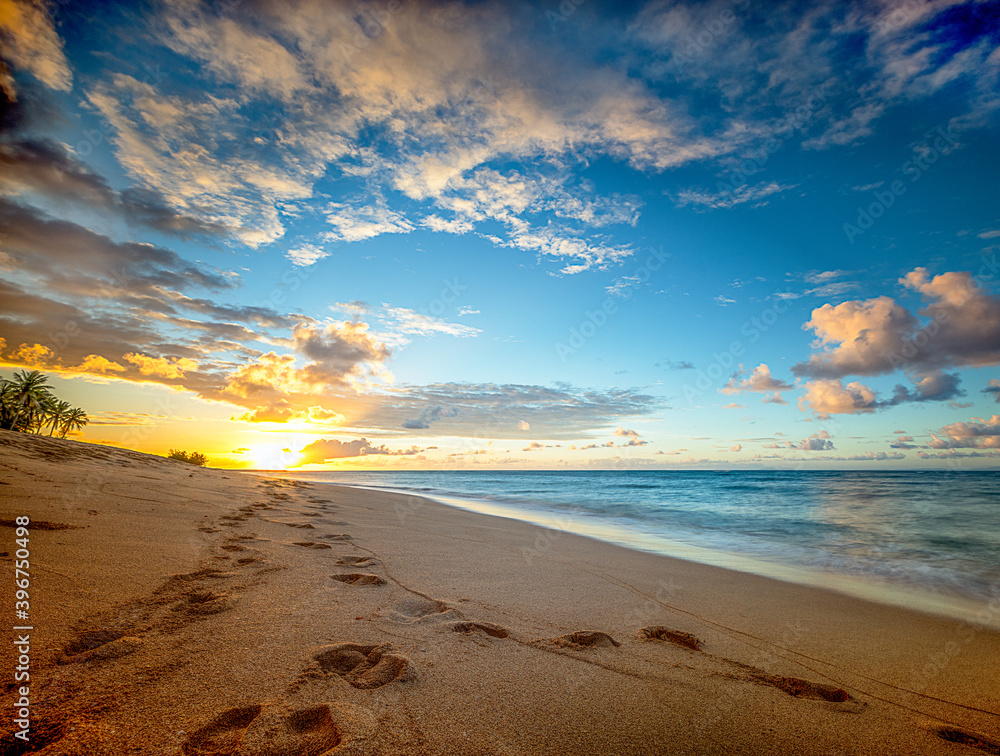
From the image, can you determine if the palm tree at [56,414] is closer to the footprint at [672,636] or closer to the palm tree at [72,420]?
A: the palm tree at [72,420]

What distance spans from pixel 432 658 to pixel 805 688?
2.37 meters

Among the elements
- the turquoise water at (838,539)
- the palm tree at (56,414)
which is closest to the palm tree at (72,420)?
the palm tree at (56,414)

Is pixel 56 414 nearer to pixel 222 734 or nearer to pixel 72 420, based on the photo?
pixel 72 420

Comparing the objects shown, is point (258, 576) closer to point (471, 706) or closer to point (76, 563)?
point (76, 563)

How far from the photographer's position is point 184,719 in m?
1.69

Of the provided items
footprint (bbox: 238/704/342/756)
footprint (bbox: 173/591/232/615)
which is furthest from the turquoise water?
footprint (bbox: 173/591/232/615)

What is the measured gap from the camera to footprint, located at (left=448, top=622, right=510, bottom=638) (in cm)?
296

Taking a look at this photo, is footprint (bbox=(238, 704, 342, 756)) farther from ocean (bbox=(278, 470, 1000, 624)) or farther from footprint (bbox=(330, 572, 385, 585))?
ocean (bbox=(278, 470, 1000, 624))

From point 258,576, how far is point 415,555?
2033mm

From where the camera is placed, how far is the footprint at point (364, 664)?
7.13ft

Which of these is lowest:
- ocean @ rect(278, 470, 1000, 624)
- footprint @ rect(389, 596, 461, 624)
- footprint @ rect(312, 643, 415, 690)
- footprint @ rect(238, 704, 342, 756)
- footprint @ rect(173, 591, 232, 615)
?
ocean @ rect(278, 470, 1000, 624)

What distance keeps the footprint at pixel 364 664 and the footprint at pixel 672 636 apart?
193cm

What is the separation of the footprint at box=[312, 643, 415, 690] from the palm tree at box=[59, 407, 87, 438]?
57.2m

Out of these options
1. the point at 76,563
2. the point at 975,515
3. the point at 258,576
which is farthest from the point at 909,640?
the point at 975,515
